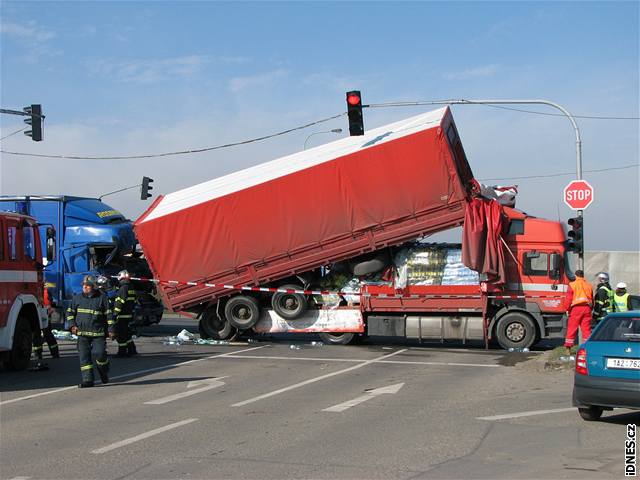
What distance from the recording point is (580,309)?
1543 cm

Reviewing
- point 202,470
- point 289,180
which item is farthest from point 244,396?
point 289,180

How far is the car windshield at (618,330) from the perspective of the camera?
28.9ft

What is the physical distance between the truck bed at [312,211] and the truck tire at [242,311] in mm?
381

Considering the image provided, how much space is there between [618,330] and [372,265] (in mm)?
9923

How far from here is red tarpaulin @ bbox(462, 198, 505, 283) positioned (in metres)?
17.7

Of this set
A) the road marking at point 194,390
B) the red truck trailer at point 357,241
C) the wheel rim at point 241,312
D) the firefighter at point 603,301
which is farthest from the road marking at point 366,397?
the wheel rim at point 241,312

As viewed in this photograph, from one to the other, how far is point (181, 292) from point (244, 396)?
8.55 meters

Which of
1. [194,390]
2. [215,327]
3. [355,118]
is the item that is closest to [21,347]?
[194,390]

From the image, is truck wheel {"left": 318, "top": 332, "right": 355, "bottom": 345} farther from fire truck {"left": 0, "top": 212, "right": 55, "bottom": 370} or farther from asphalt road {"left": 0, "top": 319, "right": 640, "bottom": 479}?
fire truck {"left": 0, "top": 212, "right": 55, "bottom": 370}

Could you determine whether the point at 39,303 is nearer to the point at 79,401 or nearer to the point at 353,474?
the point at 79,401

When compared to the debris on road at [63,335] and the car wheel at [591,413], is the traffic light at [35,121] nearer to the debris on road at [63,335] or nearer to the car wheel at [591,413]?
the debris on road at [63,335]

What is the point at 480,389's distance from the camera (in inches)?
479

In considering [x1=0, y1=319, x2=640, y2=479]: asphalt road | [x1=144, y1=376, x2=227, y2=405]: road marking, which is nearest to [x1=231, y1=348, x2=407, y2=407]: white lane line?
[x1=0, y1=319, x2=640, y2=479]: asphalt road

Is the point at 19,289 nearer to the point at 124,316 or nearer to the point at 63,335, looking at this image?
the point at 124,316
